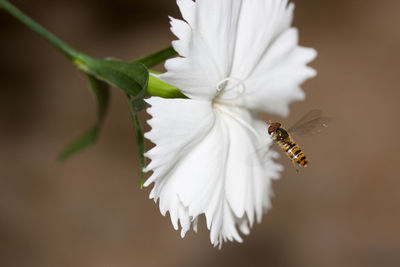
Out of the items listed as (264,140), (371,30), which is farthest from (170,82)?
(371,30)

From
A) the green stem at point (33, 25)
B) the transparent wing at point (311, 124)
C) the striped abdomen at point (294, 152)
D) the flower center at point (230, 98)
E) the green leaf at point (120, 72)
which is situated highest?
the green stem at point (33, 25)

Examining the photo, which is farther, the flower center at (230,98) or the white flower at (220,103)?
the flower center at (230,98)

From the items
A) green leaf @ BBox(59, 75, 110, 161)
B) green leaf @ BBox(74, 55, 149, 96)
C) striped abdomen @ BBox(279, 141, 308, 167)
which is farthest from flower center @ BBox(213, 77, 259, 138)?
green leaf @ BBox(59, 75, 110, 161)

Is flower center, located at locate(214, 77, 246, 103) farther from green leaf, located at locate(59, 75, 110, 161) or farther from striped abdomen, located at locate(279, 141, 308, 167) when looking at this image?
green leaf, located at locate(59, 75, 110, 161)

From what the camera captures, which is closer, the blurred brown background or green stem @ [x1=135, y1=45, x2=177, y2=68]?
green stem @ [x1=135, y1=45, x2=177, y2=68]

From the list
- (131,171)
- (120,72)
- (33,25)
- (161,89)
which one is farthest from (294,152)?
(131,171)

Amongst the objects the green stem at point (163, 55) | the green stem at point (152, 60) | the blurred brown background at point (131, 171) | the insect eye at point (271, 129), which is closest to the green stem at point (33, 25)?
the green stem at point (152, 60)

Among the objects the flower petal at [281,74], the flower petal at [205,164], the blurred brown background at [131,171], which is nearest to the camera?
the flower petal at [205,164]

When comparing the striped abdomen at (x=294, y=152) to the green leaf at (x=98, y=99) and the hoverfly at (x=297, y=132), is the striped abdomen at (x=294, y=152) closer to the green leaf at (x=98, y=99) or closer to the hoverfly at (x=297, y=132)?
the hoverfly at (x=297, y=132)
